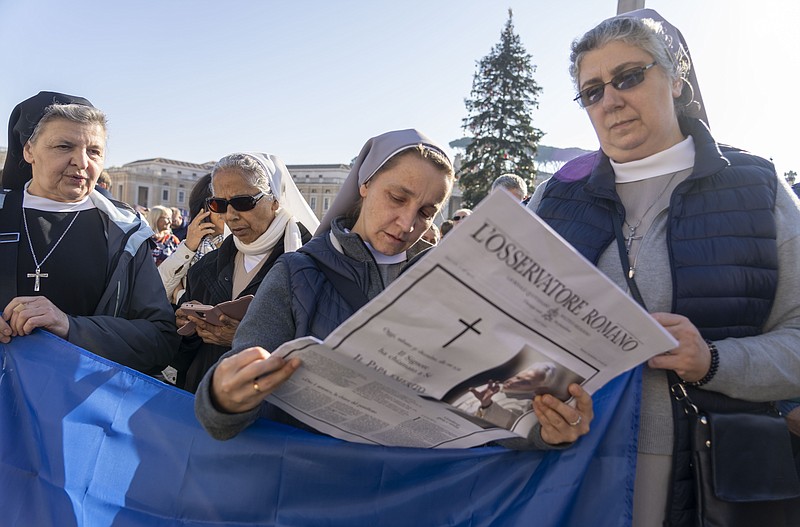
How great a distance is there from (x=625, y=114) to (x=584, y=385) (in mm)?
941

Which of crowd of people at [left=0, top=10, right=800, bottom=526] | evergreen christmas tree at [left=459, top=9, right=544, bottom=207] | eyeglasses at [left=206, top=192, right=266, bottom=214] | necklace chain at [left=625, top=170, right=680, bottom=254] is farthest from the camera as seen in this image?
evergreen christmas tree at [left=459, top=9, right=544, bottom=207]

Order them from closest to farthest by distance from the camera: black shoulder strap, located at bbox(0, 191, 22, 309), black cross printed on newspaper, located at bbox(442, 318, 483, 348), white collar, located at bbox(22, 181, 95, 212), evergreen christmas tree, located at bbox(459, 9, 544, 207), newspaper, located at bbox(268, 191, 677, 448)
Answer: newspaper, located at bbox(268, 191, 677, 448)
black cross printed on newspaper, located at bbox(442, 318, 483, 348)
black shoulder strap, located at bbox(0, 191, 22, 309)
white collar, located at bbox(22, 181, 95, 212)
evergreen christmas tree, located at bbox(459, 9, 544, 207)

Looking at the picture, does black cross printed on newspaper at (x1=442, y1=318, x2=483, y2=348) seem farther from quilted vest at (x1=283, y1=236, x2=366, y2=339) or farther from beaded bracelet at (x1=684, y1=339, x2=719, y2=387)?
beaded bracelet at (x1=684, y1=339, x2=719, y2=387)

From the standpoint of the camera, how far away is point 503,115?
37.4 metres

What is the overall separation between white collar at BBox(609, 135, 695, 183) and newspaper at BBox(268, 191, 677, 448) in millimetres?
855

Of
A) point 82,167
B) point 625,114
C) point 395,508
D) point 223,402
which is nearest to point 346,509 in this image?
point 395,508

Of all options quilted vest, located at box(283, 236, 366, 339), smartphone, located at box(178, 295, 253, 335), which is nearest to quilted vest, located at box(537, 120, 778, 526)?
quilted vest, located at box(283, 236, 366, 339)

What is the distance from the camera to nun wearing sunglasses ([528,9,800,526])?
1658 millimetres

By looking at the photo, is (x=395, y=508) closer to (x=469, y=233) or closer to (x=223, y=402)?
Result: (x=223, y=402)

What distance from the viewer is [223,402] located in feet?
4.89

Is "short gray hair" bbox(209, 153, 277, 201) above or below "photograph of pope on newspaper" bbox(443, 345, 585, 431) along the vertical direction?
above

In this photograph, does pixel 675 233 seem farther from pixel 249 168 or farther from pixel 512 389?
pixel 249 168

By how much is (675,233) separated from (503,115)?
122 feet

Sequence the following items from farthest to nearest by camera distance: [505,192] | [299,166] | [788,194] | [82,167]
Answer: [299,166] < [82,167] < [788,194] < [505,192]
